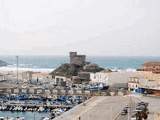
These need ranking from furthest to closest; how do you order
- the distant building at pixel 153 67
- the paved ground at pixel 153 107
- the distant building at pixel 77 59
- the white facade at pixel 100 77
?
the distant building at pixel 77 59
the white facade at pixel 100 77
the distant building at pixel 153 67
the paved ground at pixel 153 107

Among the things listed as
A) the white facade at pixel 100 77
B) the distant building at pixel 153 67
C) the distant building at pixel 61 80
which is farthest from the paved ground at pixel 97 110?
the distant building at pixel 61 80

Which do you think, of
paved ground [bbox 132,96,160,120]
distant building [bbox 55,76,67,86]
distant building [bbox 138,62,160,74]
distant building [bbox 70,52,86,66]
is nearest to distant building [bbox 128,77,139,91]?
distant building [bbox 138,62,160,74]

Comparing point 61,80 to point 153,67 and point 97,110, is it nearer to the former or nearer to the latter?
point 153,67

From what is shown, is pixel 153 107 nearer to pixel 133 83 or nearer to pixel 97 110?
pixel 97 110

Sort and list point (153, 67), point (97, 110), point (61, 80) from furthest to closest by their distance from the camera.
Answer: point (61, 80) < point (153, 67) < point (97, 110)

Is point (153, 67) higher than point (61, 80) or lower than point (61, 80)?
higher

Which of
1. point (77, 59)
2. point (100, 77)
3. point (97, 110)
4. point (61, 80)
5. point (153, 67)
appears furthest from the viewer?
point (77, 59)

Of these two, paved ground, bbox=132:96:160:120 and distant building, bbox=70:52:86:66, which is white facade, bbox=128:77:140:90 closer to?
paved ground, bbox=132:96:160:120

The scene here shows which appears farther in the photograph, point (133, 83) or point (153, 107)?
point (133, 83)

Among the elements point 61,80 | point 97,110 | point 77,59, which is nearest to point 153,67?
point 61,80

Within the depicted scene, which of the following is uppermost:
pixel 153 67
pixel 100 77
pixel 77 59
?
pixel 77 59

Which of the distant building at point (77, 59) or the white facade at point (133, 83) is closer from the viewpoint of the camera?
the white facade at point (133, 83)

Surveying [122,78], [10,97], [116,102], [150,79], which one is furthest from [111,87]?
[116,102]

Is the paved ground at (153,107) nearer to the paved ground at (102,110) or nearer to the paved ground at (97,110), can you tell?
the paved ground at (102,110)
